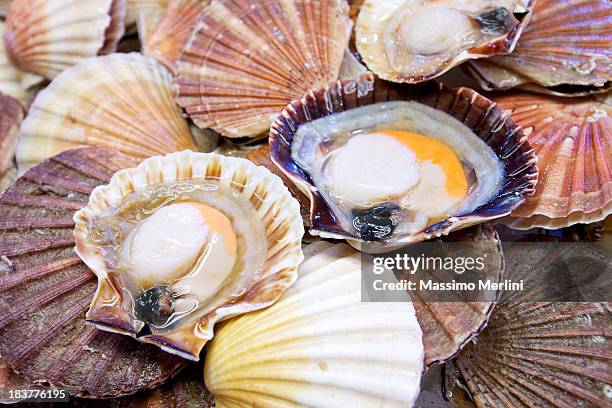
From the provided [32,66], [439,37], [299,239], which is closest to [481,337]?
[299,239]

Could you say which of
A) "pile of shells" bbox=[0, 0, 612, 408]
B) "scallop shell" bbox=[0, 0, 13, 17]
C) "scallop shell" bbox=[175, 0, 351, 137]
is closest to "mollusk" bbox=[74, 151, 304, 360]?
"pile of shells" bbox=[0, 0, 612, 408]

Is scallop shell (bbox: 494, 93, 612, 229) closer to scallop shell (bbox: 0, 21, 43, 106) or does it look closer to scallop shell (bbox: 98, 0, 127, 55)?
scallop shell (bbox: 98, 0, 127, 55)

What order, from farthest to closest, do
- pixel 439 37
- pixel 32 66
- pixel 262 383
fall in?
pixel 32 66 → pixel 439 37 → pixel 262 383

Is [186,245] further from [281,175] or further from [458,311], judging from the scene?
[458,311]

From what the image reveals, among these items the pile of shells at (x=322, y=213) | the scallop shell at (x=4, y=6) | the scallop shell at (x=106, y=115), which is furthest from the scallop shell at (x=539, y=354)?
the scallop shell at (x=4, y=6)

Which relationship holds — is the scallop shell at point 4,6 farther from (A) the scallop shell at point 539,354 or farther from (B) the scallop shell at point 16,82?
(A) the scallop shell at point 539,354

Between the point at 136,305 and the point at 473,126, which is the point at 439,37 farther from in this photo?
the point at 136,305
